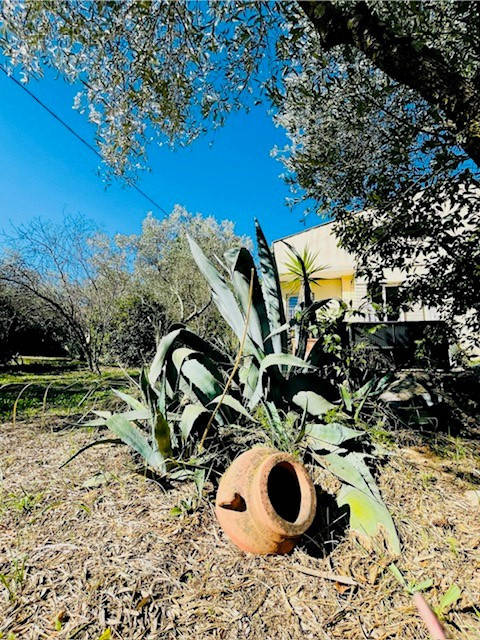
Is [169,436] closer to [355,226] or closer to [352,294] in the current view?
[355,226]

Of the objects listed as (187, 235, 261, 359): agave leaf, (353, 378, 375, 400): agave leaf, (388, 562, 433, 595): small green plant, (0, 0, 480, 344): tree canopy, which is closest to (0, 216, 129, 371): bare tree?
(0, 0, 480, 344): tree canopy

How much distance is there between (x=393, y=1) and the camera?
2869 mm

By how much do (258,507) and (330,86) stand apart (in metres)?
4.00

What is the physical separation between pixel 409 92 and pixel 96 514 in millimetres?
5360

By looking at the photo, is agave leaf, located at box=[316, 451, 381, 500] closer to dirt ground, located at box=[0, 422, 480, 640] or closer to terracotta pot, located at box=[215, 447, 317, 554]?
dirt ground, located at box=[0, 422, 480, 640]

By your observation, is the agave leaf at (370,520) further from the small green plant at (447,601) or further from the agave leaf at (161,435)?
the agave leaf at (161,435)

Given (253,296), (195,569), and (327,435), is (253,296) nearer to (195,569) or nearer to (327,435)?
(327,435)

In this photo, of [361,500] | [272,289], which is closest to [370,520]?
[361,500]

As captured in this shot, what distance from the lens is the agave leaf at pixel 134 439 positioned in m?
2.07

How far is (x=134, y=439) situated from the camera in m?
2.08

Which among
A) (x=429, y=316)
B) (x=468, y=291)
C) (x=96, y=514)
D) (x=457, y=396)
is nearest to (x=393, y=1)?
(x=468, y=291)

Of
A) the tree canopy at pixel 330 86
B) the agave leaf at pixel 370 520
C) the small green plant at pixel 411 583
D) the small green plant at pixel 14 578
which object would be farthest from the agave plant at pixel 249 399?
the tree canopy at pixel 330 86

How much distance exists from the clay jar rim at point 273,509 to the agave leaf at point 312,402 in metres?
0.60

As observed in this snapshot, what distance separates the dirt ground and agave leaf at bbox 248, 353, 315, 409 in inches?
25.4
